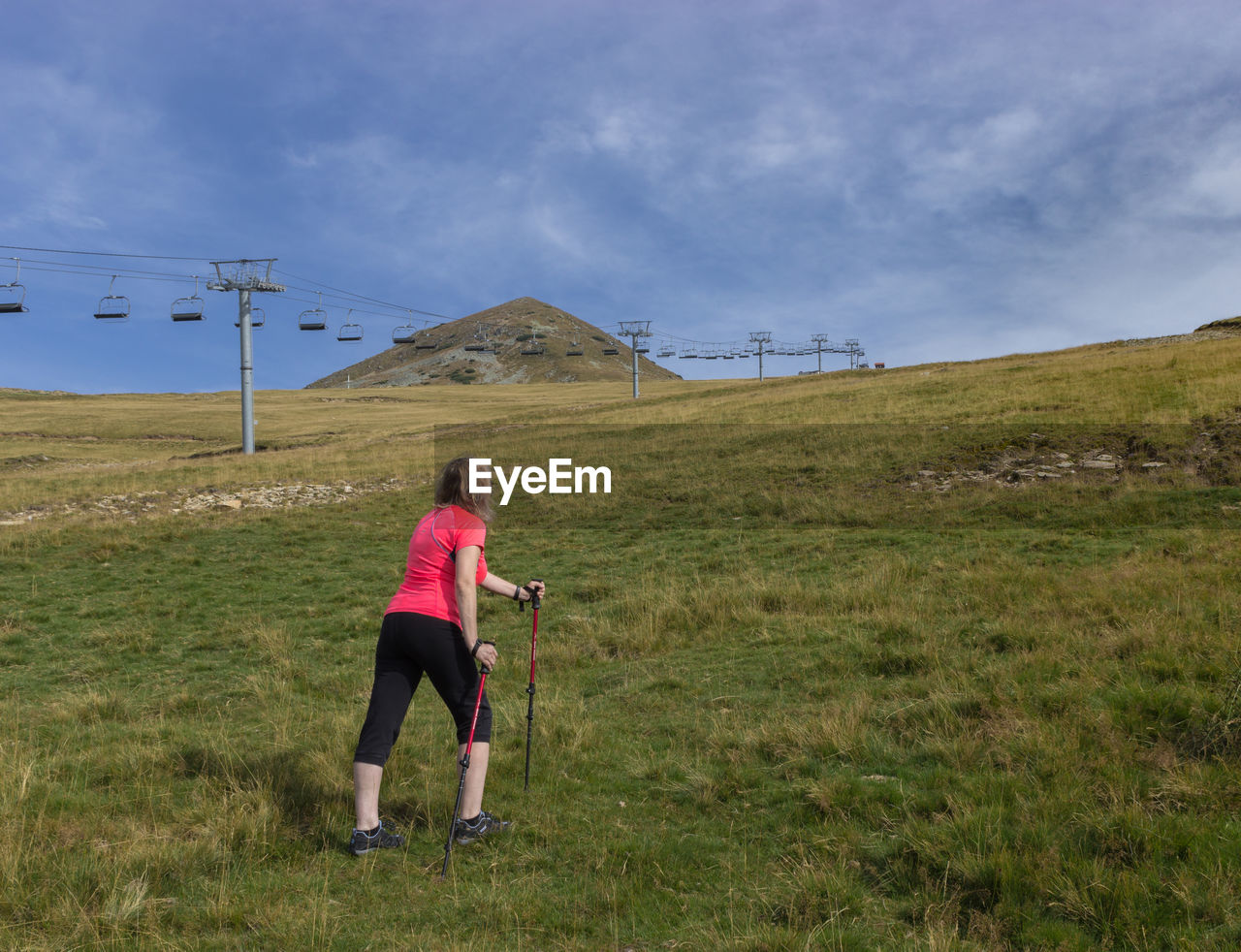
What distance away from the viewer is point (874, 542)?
16109mm

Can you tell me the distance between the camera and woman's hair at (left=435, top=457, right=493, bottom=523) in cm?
534

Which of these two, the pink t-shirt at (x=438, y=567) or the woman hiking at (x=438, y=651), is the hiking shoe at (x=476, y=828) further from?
the pink t-shirt at (x=438, y=567)

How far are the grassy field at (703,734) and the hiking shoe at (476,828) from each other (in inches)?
5.6

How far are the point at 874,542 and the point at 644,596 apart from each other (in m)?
5.87

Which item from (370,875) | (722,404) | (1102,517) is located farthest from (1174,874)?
(722,404)

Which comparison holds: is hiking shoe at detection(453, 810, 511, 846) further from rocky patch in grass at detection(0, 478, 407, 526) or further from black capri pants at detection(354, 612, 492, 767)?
rocky patch in grass at detection(0, 478, 407, 526)

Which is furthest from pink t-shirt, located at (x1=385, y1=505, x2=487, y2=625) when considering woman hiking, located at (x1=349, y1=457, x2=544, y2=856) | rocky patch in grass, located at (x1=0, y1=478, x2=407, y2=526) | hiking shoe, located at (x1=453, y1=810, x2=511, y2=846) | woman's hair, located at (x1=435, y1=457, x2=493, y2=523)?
rocky patch in grass, located at (x1=0, y1=478, x2=407, y2=526)

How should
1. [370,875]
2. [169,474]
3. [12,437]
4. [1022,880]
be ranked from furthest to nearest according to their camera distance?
[12,437], [169,474], [370,875], [1022,880]

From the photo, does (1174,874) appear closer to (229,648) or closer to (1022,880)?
(1022,880)
